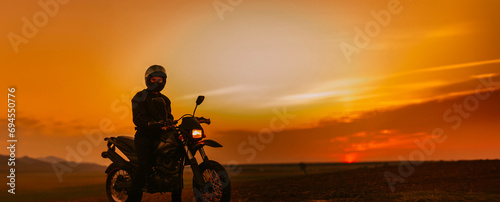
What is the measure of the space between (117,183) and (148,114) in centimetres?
236

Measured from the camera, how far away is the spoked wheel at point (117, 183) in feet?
34.6

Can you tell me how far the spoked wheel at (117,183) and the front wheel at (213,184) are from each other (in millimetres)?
2428

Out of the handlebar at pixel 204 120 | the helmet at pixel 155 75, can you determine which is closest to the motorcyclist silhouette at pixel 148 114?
the helmet at pixel 155 75

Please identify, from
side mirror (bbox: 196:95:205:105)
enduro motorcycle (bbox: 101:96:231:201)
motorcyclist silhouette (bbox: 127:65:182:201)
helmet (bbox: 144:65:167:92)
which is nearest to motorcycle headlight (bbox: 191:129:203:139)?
enduro motorcycle (bbox: 101:96:231:201)

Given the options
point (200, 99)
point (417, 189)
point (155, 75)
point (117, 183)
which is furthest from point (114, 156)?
point (417, 189)

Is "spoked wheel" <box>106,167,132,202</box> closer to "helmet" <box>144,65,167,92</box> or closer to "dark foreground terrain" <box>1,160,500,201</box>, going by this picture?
"dark foreground terrain" <box>1,160,500,201</box>

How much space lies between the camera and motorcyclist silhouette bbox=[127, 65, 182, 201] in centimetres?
914

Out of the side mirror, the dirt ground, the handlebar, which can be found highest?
the side mirror

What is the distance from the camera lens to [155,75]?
9172 mm

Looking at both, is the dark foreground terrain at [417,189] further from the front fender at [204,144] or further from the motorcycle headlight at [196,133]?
the motorcycle headlight at [196,133]

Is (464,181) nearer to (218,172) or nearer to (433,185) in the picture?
(433,185)

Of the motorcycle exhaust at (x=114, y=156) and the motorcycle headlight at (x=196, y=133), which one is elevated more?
the motorcycle exhaust at (x=114, y=156)

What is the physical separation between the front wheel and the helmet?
1.77 metres

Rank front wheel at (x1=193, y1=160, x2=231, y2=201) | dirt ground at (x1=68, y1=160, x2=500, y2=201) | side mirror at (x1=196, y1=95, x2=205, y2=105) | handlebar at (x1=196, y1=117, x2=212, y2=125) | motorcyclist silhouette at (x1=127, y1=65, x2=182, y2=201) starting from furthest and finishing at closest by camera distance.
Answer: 1. dirt ground at (x1=68, y1=160, x2=500, y2=201)
2. motorcyclist silhouette at (x1=127, y1=65, x2=182, y2=201)
3. handlebar at (x1=196, y1=117, x2=212, y2=125)
4. side mirror at (x1=196, y1=95, x2=205, y2=105)
5. front wheel at (x1=193, y1=160, x2=231, y2=201)
